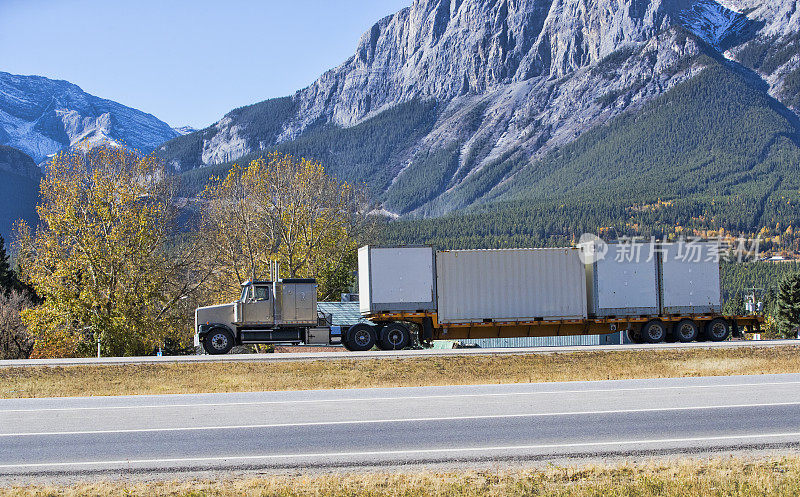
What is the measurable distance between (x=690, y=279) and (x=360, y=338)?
14011mm

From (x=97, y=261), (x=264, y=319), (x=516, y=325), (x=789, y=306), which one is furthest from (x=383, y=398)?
(x=789, y=306)

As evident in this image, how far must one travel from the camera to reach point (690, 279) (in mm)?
33406

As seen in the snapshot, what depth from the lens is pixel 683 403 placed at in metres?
15.3

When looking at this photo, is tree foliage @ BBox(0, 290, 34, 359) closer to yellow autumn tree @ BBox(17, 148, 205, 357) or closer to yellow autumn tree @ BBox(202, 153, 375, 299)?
yellow autumn tree @ BBox(17, 148, 205, 357)

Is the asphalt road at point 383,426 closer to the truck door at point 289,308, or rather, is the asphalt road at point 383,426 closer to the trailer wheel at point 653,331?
the truck door at point 289,308

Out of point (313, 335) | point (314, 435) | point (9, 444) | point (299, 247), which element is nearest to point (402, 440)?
point (314, 435)

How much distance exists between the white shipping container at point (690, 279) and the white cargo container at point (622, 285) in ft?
1.90

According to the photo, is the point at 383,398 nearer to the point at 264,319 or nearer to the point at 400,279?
the point at 400,279

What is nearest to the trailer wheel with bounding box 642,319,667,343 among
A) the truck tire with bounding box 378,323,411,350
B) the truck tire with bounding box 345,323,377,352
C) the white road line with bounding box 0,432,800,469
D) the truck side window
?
the truck tire with bounding box 378,323,411,350

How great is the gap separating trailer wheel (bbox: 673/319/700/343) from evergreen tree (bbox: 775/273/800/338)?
143ft

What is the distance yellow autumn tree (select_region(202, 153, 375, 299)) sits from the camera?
4725 cm

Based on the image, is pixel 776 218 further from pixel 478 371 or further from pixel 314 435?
pixel 314 435

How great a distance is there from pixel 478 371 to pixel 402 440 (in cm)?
1178

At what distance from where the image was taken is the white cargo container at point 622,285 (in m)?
32.8
